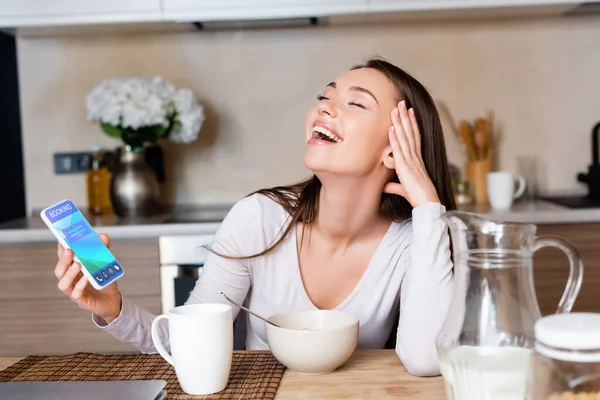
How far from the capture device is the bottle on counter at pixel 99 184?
2633 mm

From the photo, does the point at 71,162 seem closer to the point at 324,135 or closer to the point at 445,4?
the point at 445,4

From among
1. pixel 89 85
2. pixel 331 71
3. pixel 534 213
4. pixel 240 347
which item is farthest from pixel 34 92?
pixel 534 213

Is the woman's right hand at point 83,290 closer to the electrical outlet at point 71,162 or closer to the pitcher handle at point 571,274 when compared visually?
the pitcher handle at point 571,274

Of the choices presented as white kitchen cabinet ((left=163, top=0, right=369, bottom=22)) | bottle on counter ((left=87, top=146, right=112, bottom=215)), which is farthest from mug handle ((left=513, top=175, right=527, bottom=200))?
bottle on counter ((left=87, top=146, right=112, bottom=215))

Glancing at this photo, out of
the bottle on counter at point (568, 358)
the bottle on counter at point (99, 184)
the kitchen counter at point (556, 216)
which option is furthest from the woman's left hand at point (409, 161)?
the bottle on counter at point (99, 184)

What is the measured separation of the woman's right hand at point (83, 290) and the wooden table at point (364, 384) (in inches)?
→ 5.8

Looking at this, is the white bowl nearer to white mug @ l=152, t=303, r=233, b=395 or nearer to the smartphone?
white mug @ l=152, t=303, r=233, b=395

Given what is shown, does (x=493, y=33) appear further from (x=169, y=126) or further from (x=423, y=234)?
(x=423, y=234)

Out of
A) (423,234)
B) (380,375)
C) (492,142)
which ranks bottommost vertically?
(380,375)

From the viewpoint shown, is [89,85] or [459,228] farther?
[89,85]

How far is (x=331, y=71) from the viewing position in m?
2.67

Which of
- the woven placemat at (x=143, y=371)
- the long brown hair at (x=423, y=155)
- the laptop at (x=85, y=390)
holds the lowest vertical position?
the woven placemat at (x=143, y=371)

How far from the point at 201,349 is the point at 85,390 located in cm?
15

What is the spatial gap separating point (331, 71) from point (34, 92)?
1.11 meters
